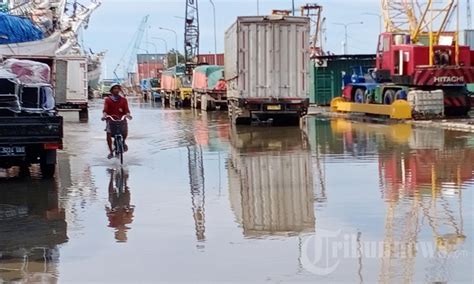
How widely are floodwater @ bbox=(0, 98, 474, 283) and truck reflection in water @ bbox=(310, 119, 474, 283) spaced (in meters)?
0.03

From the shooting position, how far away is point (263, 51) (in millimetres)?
27344

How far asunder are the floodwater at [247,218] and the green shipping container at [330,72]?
26163 millimetres

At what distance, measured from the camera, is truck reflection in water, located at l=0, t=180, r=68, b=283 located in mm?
7473

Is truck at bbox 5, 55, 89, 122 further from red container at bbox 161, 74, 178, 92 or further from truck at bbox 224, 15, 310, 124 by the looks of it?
red container at bbox 161, 74, 178, 92

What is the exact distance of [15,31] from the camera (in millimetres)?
31047

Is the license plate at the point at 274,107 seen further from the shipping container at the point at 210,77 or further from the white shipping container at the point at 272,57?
the shipping container at the point at 210,77

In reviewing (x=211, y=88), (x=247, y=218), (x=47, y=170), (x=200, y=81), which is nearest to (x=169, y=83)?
(x=200, y=81)

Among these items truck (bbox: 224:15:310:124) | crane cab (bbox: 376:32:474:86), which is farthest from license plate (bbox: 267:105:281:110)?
crane cab (bbox: 376:32:474:86)

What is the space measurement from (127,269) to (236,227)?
85.6 inches

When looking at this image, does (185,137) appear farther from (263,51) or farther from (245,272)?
(245,272)

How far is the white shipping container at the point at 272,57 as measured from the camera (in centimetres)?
2716

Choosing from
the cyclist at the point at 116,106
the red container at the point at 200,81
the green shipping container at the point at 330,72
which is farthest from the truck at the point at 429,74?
the red container at the point at 200,81

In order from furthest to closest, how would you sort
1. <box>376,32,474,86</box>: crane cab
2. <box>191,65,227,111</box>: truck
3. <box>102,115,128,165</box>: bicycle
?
<box>191,65,227,111</box>: truck
<box>376,32,474,86</box>: crane cab
<box>102,115,128,165</box>: bicycle

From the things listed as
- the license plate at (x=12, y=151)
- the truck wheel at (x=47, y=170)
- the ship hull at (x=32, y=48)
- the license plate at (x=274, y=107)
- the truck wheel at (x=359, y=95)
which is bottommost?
the truck wheel at (x=47, y=170)
